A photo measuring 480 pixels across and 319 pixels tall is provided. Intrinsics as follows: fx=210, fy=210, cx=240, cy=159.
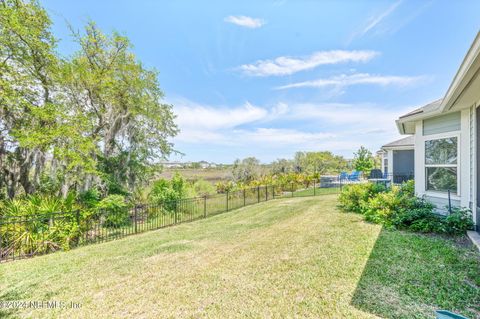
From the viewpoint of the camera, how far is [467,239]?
433 cm

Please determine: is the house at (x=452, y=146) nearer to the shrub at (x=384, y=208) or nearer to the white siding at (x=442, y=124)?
the white siding at (x=442, y=124)

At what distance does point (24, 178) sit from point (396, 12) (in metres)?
13.3

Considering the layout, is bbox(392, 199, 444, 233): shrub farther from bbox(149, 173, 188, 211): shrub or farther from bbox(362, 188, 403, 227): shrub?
bbox(149, 173, 188, 211): shrub

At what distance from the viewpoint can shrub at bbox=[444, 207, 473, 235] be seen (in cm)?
459

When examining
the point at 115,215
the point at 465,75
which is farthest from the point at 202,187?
the point at 465,75

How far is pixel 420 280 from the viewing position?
9.78ft

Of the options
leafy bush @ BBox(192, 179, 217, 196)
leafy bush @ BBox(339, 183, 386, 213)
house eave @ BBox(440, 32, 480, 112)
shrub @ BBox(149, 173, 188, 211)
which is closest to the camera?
house eave @ BBox(440, 32, 480, 112)

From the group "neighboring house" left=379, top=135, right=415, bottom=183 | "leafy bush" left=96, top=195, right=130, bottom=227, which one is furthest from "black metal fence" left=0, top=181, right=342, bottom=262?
"neighboring house" left=379, top=135, right=415, bottom=183

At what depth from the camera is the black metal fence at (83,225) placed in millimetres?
4969

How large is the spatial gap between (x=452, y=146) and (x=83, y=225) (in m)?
10.1

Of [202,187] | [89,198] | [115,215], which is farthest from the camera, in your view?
[202,187]

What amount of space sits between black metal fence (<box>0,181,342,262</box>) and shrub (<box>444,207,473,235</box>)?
24.2ft

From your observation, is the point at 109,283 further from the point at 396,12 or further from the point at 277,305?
the point at 396,12

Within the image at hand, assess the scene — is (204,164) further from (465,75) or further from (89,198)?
(465,75)
